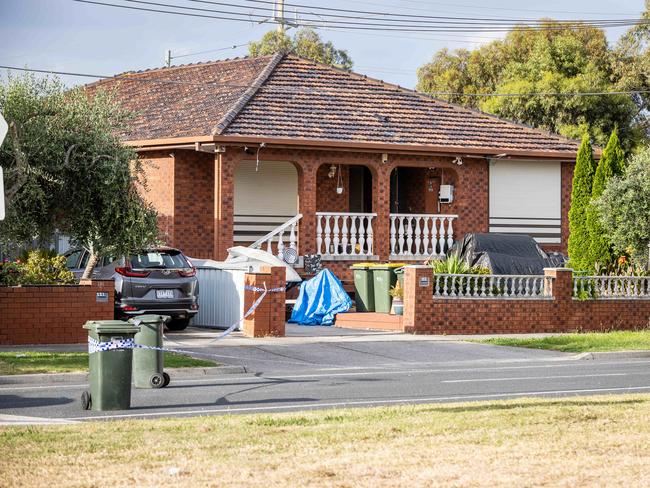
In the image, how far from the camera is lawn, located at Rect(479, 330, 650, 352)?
22.9m

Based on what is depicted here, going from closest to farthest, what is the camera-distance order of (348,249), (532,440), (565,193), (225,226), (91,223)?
(532,440), (91,223), (225,226), (348,249), (565,193)

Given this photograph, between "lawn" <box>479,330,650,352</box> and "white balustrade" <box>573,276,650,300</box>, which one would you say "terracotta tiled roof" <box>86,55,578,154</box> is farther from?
"lawn" <box>479,330,650,352</box>

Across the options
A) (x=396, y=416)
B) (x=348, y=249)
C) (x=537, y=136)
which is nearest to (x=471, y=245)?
(x=348, y=249)

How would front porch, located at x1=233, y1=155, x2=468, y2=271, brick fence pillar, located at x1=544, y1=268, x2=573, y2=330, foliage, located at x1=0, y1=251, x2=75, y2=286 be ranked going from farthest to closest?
front porch, located at x1=233, y1=155, x2=468, y2=271
brick fence pillar, located at x1=544, y1=268, x2=573, y2=330
foliage, located at x1=0, y1=251, x2=75, y2=286

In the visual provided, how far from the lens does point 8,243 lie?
22.9 meters

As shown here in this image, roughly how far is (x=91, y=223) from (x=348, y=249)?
36.1ft

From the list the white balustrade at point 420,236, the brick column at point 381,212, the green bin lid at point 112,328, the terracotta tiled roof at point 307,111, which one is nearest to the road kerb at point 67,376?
the green bin lid at point 112,328

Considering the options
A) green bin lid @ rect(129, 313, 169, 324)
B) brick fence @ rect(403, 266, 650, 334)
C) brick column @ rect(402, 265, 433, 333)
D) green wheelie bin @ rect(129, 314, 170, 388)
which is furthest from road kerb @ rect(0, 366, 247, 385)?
brick fence @ rect(403, 266, 650, 334)

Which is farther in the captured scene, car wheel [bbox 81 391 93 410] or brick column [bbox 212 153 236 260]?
brick column [bbox 212 153 236 260]

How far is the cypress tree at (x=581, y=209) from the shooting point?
30.1m

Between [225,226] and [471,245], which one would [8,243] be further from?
[471,245]

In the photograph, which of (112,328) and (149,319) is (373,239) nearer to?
(149,319)

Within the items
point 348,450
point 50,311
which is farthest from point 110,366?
point 50,311

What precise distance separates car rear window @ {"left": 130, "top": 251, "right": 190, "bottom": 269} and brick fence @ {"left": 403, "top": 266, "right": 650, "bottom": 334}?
188 inches
